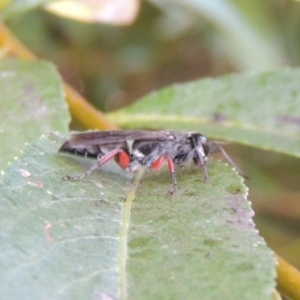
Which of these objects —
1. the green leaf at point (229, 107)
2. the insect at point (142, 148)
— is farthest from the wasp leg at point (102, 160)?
the green leaf at point (229, 107)

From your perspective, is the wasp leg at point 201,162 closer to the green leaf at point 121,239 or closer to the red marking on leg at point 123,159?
the green leaf at point 121,239

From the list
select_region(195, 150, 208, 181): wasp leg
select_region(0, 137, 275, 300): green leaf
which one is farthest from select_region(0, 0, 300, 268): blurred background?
select_region(0, 137, 275, 300): green leaf

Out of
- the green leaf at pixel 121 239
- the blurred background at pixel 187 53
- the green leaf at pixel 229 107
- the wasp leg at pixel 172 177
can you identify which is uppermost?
the blurred background at pixel 187 53

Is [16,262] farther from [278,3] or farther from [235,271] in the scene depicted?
[278,3]

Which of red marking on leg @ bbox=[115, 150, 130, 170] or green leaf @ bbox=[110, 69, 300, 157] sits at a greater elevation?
green leaf @ bbox=[110, 69, 300, 157]

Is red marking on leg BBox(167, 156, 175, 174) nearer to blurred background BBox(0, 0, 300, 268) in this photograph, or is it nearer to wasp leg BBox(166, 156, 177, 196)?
wasp leg BBox(166, 156, 177, 196)

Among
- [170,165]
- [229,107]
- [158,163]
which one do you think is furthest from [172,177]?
[229,107]

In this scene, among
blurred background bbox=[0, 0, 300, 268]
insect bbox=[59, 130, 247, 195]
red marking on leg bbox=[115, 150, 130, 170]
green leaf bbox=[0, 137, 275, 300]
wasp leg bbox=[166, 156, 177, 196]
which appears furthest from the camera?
blurred background bbox=[0, 0, 300, 268]

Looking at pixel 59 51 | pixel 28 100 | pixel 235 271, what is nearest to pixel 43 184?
pixel 235 271
